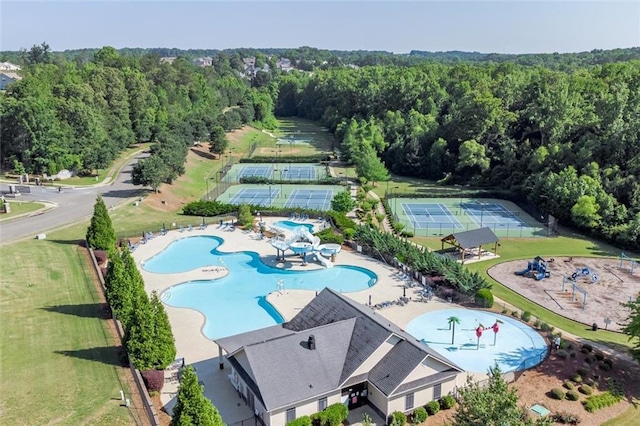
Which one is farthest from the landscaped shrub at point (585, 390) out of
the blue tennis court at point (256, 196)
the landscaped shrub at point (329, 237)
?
the blue tennis court at point (256, 196)

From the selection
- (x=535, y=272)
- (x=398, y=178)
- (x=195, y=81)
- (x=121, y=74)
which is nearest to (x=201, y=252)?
(x=535, y=272)

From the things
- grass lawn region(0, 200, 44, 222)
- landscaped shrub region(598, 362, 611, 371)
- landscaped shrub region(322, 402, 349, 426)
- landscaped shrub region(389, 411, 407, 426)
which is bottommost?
landscaped shrub region(598, 362, 611, 371)

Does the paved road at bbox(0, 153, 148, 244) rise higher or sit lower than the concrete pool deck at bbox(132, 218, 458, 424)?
higher

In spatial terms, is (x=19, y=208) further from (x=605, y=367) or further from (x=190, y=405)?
(x=605, y=367)

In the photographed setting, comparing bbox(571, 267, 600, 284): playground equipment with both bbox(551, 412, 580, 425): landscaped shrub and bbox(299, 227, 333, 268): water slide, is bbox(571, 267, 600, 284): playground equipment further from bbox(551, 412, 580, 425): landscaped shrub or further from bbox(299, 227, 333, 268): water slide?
bbox(551, 412, 580, 425): landscaped shrub

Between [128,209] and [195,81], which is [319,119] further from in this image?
[128,209]

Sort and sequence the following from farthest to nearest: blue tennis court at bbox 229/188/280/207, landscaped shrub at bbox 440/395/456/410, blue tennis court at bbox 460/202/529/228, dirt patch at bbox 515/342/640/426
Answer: blue tennis court at bbox 229/188/280/207, blue tennis court at bbox 460/202/529/228, dirt patch at bbox 515/342/640/426, landscaped shrub at bbox 440/395/456/410

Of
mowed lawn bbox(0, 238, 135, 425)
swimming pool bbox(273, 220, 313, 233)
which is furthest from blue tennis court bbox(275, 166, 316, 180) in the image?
mowed lawn bbox(0, 238, 135, 425)
